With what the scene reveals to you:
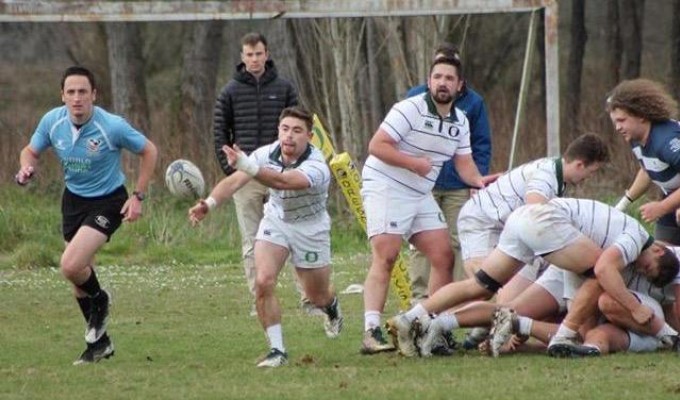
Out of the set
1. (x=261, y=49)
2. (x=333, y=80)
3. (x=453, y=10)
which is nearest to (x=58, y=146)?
(x=261, y=49)

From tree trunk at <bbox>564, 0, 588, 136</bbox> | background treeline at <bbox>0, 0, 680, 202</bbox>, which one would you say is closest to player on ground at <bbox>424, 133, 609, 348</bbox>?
background treeline at <bbox>0, 0, 680, 202</bbox>

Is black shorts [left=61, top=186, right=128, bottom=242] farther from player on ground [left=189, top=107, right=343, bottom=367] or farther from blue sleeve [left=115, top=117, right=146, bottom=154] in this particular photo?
player on ground [left=189, top=107, right=343, bottom=367]

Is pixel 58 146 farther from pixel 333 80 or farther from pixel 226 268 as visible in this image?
pixel 333 80

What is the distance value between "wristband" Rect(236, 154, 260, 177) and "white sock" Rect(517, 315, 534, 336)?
71.6 inches

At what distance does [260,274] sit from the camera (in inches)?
400

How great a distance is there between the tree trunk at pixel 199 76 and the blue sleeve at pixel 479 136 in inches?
427

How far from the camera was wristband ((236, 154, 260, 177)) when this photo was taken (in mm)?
9633

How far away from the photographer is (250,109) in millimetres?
13000

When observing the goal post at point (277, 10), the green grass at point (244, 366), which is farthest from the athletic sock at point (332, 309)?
the goal post at point (277, 10)

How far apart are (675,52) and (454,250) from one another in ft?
59.7

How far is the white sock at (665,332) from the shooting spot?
10008mm

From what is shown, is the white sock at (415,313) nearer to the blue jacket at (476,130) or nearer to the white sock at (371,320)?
the white sock at (371,320)

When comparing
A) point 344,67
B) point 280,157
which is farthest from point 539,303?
point 344,67

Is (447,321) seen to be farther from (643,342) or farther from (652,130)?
(652,130)
